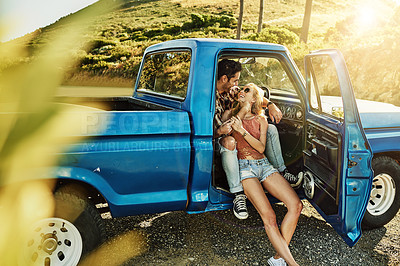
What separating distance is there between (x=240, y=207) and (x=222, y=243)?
0.62 m

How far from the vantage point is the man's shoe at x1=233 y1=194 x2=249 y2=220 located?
2.83m

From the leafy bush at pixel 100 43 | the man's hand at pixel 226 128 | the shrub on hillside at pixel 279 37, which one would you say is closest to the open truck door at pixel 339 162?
the man's hand at pixel 226 128

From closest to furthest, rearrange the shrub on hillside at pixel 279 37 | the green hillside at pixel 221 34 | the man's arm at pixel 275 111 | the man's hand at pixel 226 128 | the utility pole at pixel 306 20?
the man's hand at pixel 226 128 < the man's arm at pixel 275 111 < the green hillside at pixel 221 34 < the shrub on hillside at pixel 279 37 < the utility pole at pixel 306 20

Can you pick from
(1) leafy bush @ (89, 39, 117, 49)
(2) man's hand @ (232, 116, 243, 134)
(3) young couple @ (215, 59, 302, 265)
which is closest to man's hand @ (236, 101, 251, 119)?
(3) young couple @ (215, 59, 302, 265)

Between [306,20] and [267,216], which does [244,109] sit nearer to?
[267,216]

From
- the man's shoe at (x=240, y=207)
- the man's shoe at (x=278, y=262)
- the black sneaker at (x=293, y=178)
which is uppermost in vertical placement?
the black sneaker at (x=293, y=178)

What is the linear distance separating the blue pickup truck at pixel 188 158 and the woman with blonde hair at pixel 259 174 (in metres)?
0.24

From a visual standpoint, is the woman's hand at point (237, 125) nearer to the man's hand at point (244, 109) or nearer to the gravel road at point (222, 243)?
the man's hand at point (244, 109)

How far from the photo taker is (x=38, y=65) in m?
30.2

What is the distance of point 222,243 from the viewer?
3299 millimetres

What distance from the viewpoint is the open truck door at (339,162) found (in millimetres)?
2521

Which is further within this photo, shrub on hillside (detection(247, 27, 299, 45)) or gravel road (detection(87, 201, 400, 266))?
shrub on hillside (detection(247, 27, 299, 45))

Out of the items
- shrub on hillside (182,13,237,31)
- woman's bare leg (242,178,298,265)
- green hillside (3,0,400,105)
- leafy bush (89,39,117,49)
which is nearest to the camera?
woman's bare leg (242,178,298,265)

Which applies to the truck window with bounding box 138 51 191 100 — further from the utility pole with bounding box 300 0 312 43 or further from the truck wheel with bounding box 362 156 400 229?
the utility pole with bounding box 300 0 312 43
